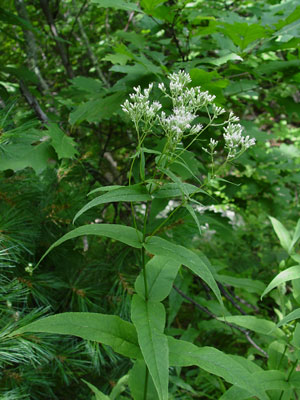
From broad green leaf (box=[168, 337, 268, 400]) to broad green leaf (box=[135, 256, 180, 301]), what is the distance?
6.3 inches

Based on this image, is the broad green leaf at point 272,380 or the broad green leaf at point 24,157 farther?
the broad green leaf at point 24,157

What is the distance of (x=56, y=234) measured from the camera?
5.58ft

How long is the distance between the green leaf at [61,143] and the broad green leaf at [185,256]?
66 cm

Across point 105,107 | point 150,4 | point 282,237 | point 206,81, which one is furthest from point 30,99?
point 282,237

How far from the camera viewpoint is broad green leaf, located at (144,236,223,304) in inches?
35.3

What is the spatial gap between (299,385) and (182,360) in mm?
545

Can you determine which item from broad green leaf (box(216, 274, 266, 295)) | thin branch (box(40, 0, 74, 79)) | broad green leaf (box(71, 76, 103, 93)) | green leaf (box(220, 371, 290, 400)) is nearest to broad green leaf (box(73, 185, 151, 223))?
green leaf (box(220, 371, 290, 400))

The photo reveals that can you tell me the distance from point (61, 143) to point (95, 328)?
89 cm

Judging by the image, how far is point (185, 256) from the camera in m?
0.98

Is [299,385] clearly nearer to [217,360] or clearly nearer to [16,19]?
[217,360]

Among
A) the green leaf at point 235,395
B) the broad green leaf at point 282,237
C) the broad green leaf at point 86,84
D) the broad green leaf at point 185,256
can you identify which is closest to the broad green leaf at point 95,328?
the broad green leaf at point 185,256

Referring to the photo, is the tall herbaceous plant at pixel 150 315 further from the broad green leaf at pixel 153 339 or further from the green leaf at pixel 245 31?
the green leaf at pixel 245 31

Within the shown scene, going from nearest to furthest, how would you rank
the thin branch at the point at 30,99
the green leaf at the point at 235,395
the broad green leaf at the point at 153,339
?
the broad green leaf at the point at 153,339 → the green leaf at the point at 235,395 → the thin branch at the point at 30,99

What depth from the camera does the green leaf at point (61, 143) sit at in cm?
152
